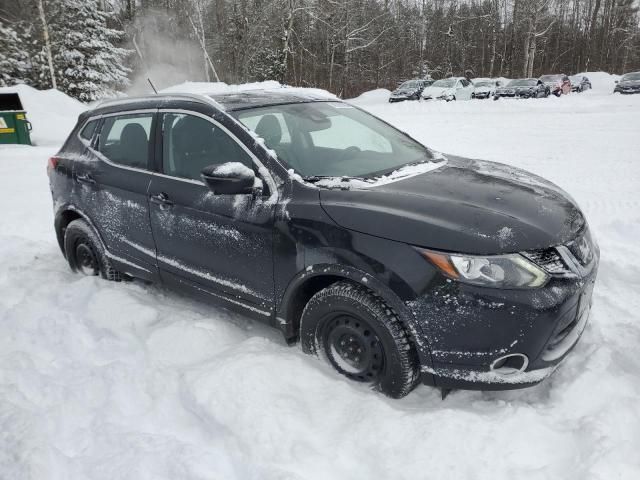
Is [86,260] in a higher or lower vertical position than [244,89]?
lower

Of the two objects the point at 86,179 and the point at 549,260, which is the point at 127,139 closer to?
the point at 86,179

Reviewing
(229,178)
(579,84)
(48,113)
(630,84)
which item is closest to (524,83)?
(630,84)

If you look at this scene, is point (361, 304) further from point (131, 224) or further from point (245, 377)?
point (131, 224)

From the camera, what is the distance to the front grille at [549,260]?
244cm

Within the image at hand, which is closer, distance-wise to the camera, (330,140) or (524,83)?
(330,140)

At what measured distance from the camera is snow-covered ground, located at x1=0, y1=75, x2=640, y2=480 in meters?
2.37

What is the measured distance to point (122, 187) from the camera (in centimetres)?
382

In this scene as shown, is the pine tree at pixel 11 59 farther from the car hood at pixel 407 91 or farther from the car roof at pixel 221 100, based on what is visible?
the car roof at pixel 221 100

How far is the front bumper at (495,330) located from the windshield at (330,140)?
1054mm

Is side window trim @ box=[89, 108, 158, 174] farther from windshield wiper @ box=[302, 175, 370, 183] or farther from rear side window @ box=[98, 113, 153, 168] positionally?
windshield wiper @ box=[302, 175, 370, 183]

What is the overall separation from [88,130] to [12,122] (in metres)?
10.7

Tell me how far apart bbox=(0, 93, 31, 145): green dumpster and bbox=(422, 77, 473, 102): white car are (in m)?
17.8

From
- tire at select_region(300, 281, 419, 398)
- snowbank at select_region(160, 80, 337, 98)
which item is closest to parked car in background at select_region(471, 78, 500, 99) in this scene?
snowbank at select_region(160, 80, 337, 98)

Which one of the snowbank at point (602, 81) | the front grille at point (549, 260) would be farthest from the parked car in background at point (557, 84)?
the front grille at point (549, 260)
